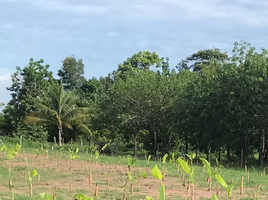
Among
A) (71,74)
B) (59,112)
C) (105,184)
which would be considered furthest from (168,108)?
(71,74)

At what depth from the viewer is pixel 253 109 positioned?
1439 centimetres

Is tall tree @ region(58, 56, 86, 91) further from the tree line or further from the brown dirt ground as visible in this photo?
the brown dirt ground

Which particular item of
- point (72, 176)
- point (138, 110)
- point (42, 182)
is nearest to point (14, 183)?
point (42, 182)

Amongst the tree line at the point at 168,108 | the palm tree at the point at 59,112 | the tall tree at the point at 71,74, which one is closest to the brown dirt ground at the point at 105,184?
the tree line at the point at 168,108

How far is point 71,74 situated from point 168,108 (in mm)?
15400

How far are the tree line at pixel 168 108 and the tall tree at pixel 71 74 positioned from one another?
2617 millimetres

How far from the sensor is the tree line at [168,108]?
1472cm

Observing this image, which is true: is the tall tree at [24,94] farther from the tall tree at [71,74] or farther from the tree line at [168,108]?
the tall tree at [71,74]

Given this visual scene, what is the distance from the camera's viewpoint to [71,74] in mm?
32719

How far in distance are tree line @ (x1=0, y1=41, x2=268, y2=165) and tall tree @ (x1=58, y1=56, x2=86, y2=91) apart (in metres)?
2.62

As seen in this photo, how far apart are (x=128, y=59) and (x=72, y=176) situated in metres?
26.4

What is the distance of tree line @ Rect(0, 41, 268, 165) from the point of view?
1472cm

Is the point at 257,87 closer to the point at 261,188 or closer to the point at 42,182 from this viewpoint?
the point at 261,188

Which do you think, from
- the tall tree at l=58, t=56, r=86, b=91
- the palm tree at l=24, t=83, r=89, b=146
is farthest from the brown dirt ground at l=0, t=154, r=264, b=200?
the tall tree at l=58, t=56, r=86, b=91
